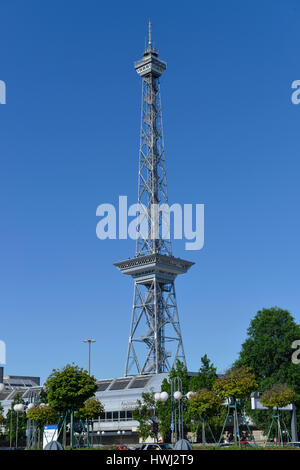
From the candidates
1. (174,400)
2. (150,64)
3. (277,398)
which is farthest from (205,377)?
(150,64)

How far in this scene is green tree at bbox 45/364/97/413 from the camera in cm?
5584

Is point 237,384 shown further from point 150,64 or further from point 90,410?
point 150,64

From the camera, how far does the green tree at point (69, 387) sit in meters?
55.8

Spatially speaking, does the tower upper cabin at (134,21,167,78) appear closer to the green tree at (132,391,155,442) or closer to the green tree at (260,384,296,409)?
the green tree at (132,391,155,442)

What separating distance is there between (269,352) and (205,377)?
880 cm

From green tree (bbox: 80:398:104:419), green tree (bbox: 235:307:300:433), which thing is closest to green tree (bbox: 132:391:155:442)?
green tree (bbox: 80:398:104:419)

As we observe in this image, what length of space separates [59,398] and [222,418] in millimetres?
22202

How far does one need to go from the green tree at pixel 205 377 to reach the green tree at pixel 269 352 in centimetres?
502

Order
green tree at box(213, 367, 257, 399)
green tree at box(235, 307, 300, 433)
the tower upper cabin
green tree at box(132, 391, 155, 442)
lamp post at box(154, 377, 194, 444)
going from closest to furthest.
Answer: lamp post at box(154, 377, 194, 444), green tree at box(213, 367, 257, 399), green tree at box(235, 307, 300, 433), green tree at box(132, 391, 155, 442), the tower upper cabin

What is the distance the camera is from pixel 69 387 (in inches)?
2190

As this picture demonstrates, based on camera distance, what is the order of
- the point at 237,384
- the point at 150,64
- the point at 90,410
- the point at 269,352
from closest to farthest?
the point at 237,384
the point at 90,410
the point at 269,352
the point at 150,64

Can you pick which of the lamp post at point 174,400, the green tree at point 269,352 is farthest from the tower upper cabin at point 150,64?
the lamp post at point 174,400

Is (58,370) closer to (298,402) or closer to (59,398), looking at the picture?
(59,398)

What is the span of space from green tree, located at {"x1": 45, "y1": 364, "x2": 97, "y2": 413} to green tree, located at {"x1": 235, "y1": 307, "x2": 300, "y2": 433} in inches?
927
